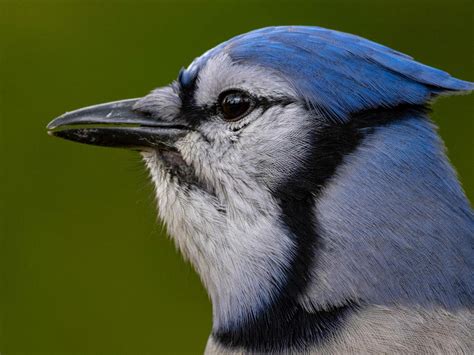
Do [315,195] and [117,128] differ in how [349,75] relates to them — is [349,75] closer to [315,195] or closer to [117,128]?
[315,195]

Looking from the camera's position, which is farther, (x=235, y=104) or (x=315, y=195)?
(x=235, y=104)

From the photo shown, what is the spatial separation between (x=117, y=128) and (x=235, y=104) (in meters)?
0.40

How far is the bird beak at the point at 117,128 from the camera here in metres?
2.89

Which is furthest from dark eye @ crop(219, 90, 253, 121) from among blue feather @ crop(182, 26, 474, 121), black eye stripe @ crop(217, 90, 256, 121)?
blue feather @ crop(182, 26, 474, 121)

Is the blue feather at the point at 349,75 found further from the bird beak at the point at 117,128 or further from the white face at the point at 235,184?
the bird beak at the point at 117,128

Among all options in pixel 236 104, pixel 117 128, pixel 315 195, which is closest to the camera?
pixel 315 195

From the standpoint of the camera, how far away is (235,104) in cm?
278

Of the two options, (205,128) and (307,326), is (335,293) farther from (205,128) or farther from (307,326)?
(205,128)

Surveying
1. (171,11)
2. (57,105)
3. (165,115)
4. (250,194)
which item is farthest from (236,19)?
(250,194)

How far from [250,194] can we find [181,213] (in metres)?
0.25

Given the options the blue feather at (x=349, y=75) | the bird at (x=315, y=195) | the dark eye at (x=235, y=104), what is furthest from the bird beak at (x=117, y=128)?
the blue feather at (x=349, y=75)

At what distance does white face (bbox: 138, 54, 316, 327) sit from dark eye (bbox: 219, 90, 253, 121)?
0.01 meters

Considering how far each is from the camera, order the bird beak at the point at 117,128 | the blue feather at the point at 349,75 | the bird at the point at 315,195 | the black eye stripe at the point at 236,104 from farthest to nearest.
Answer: the bird beak at the point at 117,128, the black eye stripe at the point at 236,104, the blue feather at the point at 349,75, the bird at the point at 315,195

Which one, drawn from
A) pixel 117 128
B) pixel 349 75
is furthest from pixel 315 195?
pixel 117 128
